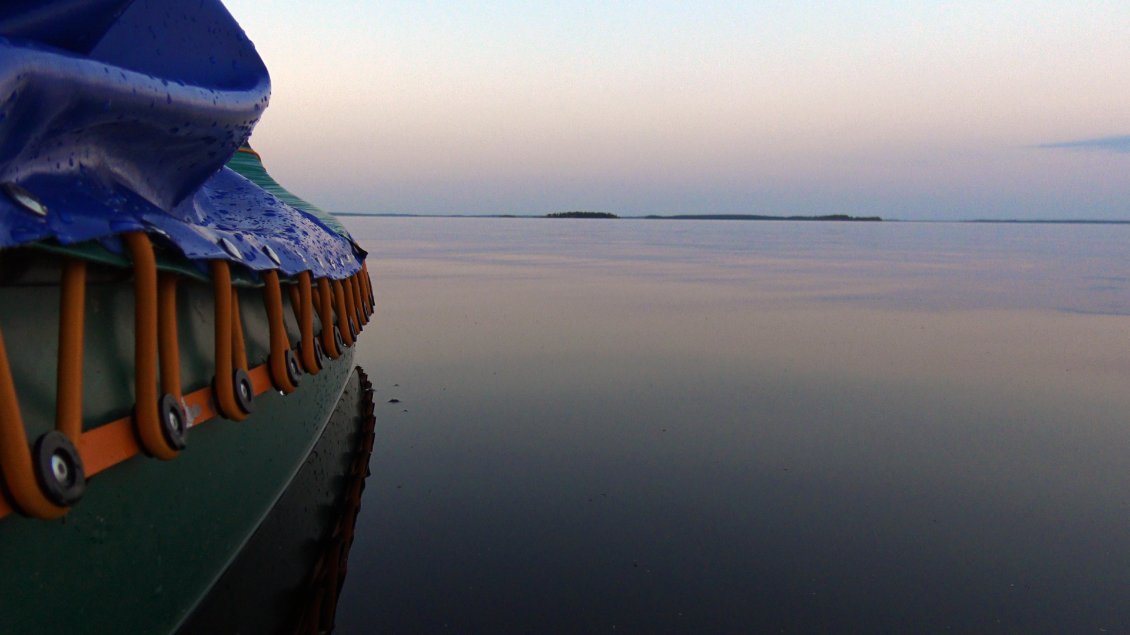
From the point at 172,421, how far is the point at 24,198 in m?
0.84

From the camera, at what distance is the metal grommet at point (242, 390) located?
112 inches

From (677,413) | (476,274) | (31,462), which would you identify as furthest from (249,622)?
(476,274)

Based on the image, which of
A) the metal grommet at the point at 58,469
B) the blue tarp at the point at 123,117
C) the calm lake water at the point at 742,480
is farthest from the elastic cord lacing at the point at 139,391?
the calm lake water at the point at 742,480

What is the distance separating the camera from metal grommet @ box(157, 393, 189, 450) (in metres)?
2.27

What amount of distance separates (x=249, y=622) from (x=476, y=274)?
57.1 ft

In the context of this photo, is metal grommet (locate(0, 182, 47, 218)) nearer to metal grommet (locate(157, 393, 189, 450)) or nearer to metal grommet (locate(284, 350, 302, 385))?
metal grommet (locate(157, 393, 189, 450))

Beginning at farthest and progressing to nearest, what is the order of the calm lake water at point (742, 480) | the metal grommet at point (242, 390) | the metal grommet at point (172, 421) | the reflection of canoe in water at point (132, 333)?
the calm lake water at point (742, 480) < the metal grommet at point (242, 390) < the metal grommet at point (172, 421) < the reflection of canoe in water at point (132, 333)

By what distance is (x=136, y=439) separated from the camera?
2234mm

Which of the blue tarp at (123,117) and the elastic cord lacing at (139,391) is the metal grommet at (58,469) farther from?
the blue tarp at (123,117)

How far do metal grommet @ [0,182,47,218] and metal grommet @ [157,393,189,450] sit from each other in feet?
2.40

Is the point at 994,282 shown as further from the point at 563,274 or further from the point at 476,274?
the point at 476,274

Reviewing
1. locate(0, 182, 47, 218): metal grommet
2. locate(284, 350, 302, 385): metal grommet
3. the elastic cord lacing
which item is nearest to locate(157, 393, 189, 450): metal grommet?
the elastic cord lacing

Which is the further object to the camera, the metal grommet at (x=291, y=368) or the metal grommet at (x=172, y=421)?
the metal grommet at (x=291, y=368)

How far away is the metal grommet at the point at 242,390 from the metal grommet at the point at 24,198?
1146 millimetres
